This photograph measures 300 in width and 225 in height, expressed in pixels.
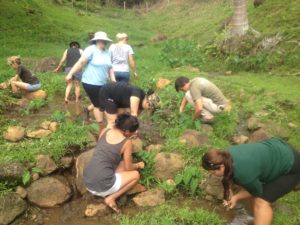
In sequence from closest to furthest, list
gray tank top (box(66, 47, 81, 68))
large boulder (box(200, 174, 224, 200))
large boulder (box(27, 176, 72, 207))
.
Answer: large boulder (box(27, 176, 72, 207)), large boulder (box(200, 174, 224, 200)), gray tank top (box(66, 47, 81, 68))

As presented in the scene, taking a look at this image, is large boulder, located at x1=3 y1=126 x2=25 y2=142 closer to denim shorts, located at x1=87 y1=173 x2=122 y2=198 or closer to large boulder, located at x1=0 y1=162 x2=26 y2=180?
large boulder, located at x1=0 y1=162 x2=26 y2=180

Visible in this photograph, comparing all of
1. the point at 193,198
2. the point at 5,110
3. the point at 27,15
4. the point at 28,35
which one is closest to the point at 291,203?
the point at 193,198

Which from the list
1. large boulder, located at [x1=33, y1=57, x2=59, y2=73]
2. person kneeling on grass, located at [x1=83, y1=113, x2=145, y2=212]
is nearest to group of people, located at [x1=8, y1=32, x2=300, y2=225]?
person kneeling on grass, located at [x1=83, y1=113, x2=145, y2=212]

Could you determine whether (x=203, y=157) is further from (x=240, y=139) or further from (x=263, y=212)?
(x=240, y=139)

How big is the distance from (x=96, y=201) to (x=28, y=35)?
14448mm

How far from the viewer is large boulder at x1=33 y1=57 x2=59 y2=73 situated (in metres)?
14.1

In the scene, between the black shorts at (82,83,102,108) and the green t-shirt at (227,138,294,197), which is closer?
the green t-shirt at (227,138,294,197)

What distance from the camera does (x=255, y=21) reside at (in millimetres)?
16875

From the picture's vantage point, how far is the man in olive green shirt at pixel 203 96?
7.52 metres

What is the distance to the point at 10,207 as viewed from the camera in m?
5.79

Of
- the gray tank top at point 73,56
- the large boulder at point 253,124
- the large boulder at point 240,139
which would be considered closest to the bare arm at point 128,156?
the large boulder at point 240,139

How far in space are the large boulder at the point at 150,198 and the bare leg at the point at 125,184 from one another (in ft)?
0.76

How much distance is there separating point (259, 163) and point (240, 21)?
10.9m

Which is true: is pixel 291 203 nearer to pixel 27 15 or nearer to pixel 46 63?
pixel 46 63
